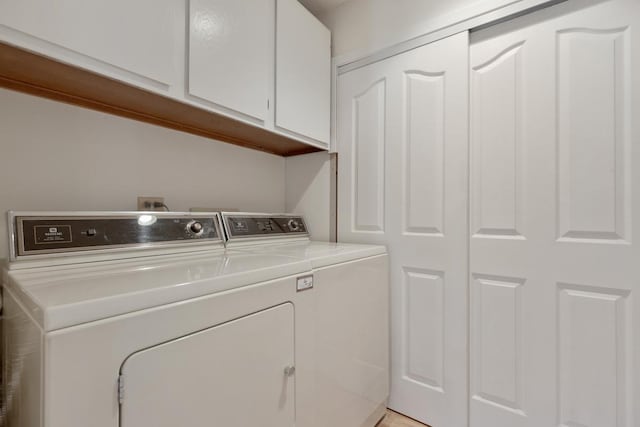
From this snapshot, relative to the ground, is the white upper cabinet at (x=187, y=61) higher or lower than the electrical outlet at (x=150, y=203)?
higher

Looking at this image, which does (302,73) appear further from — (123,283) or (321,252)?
(123,283)

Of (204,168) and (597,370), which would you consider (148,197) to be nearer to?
(204,168)

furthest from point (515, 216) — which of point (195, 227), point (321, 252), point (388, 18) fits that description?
point (195, 227)

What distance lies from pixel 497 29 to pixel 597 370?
159cm

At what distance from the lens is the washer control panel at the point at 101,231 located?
Result: 88cm

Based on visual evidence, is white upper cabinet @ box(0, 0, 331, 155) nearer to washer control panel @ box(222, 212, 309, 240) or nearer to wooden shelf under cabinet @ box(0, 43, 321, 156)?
wooden shelf under cabinet @ box(0, 43, 321, 156)

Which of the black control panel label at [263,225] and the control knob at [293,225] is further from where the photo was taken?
the control knob at [293,225]

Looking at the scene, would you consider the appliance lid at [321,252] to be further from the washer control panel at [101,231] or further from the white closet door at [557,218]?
the white closet door at [557,218]

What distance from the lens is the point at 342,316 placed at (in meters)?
1.28

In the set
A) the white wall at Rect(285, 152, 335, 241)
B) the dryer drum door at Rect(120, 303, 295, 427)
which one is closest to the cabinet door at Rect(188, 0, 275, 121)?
the white wall at Rect(285, 152, 335, 241)

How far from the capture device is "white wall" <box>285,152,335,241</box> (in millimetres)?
2021

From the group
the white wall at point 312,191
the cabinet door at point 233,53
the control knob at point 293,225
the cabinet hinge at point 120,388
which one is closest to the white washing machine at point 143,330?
the cabinet hinge at point 120,388

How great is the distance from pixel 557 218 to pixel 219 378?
1.46 m

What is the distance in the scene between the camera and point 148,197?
1443mm
